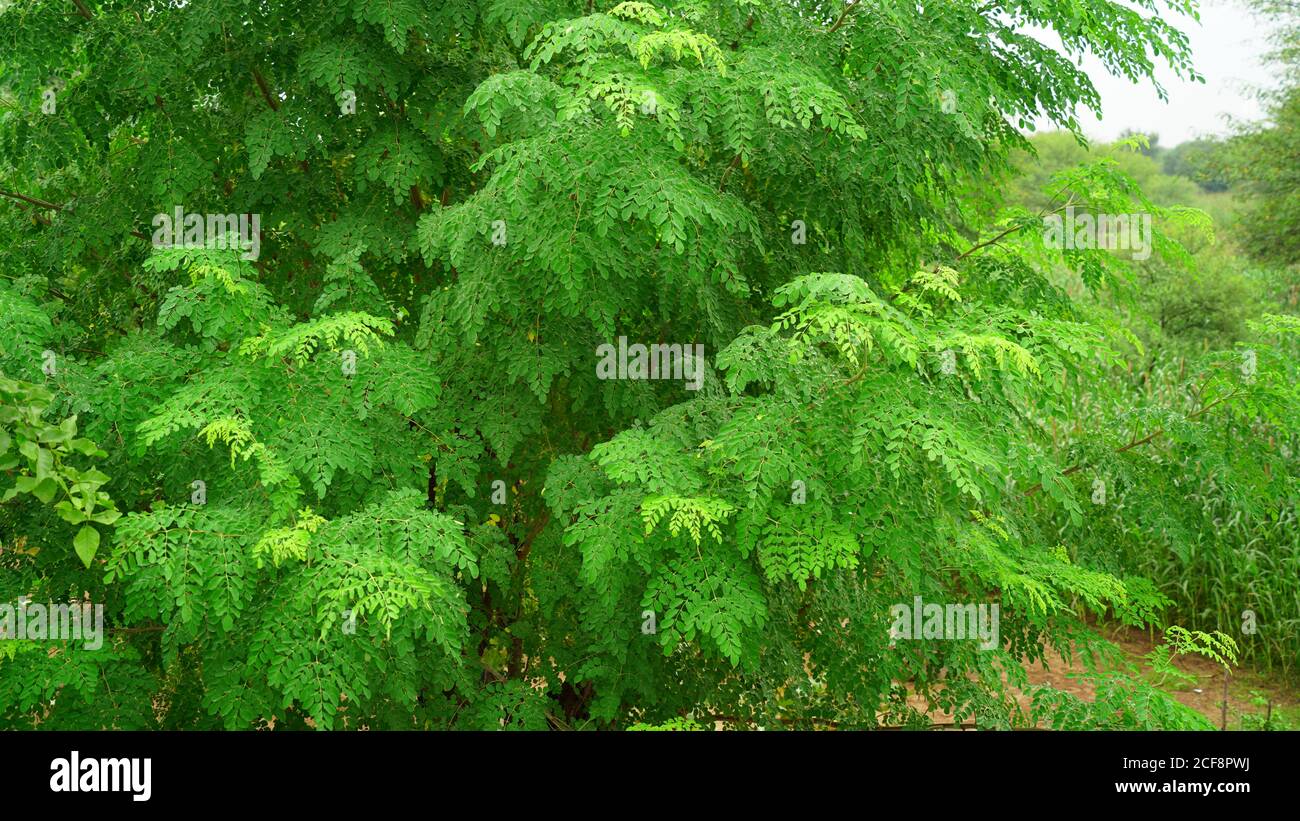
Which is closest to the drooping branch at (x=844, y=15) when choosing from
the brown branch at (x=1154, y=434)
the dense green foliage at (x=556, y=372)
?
the dense green foliage at (x=556, y=372)

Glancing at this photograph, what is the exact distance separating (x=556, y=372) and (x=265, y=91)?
2266 millimetres

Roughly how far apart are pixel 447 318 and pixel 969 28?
2.92 meters

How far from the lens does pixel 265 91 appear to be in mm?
5711

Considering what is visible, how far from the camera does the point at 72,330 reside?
16.4 ft

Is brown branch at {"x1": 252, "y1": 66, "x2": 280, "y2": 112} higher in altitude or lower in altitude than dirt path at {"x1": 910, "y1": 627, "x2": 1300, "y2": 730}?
higher

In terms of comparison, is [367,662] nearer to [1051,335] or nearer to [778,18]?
[1051,335]

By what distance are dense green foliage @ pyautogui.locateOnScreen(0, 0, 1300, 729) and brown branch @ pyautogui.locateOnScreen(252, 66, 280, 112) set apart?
29mm

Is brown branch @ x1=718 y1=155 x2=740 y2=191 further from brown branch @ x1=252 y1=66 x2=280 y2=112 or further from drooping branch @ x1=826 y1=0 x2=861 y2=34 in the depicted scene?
brown branch @ x1=252 y1=66 x2=280 y2=112

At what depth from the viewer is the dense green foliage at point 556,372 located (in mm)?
4105

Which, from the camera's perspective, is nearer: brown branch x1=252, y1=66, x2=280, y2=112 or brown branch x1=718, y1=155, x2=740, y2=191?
brown branch x1=718, y1=155, x2=740, y2=191

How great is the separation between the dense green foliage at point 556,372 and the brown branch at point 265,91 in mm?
29

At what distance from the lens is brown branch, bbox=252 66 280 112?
5.68 m

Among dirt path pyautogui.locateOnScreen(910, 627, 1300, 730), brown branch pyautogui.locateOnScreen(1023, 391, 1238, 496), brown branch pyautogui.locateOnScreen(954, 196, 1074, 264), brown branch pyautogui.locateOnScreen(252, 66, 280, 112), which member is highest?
brown branch pyautogui.locateOnScreen(252, 66, 280, 112)

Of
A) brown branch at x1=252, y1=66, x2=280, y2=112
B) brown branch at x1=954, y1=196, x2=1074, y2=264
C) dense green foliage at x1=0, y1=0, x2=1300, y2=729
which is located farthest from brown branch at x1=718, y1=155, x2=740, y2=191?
brown branch at x1=252, y1=66, x2=280, y2=112
